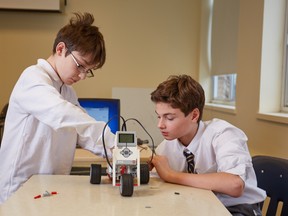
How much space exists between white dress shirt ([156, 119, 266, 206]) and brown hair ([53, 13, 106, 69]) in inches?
20.0

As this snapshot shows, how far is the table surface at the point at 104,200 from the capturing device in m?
0.91

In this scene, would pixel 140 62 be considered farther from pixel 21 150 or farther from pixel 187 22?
pixel 21 150

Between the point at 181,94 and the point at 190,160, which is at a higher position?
the point at 181,94

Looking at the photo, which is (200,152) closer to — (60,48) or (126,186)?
(126,186)

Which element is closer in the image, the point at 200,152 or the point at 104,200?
the point at 104,200

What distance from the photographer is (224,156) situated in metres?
1.19

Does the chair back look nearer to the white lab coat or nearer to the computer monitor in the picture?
the white lab coat

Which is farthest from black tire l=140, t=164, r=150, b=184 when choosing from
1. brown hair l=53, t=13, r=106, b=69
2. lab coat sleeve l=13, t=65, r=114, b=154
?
brown hair l=53, t=13, r=106, b=69

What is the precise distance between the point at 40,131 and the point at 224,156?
2.19 ft

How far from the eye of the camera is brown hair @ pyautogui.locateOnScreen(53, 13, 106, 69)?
1.22 metres

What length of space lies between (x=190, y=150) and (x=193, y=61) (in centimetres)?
206

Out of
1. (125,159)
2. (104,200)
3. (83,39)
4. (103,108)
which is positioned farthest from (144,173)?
(103,108)

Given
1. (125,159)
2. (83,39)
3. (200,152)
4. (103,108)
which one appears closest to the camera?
(125,159)

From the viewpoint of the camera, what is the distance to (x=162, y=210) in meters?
0.93
